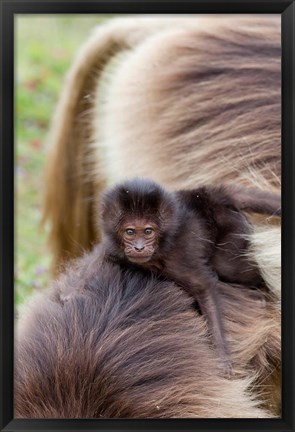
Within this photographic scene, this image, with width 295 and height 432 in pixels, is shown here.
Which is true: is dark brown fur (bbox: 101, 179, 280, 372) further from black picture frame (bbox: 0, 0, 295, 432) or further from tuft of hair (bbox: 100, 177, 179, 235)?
black picture frame (bbox: 0, 0, 295, 432)

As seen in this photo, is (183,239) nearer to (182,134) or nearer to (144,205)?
(144,205)

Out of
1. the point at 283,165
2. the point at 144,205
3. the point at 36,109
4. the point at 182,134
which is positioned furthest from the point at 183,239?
Answer: the point at 36,109

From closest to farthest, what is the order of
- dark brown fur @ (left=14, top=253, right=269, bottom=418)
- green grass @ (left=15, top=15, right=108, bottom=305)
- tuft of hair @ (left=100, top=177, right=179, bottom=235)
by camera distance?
dark brown fur @ (left=14, top=253, right=269, bottom=418), tuft of hair @ (left=100, top=177, right=179, bottom=235), green grass @ (left=15, top=15, right=108, bottom=305)

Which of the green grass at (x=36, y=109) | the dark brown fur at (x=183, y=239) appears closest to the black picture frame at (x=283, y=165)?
the dark brown fur at (x=183, y=239)

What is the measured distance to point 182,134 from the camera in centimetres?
251

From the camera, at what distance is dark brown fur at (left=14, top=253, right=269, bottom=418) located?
1.63 m

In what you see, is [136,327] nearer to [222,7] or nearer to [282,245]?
[282,245]

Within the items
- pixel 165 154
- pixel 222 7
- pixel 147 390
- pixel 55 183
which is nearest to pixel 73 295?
pixel 147 390

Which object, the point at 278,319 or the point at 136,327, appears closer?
the point at 136,327

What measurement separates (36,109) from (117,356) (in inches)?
104

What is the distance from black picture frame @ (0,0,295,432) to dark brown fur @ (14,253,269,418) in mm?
33

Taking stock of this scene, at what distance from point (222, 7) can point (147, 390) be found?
2.52 feet

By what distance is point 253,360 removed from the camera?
185cm

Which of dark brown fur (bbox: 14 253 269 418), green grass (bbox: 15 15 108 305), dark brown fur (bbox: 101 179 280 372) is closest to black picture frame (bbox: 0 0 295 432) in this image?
dark brown fur (bbox: 14 253 269 418)
